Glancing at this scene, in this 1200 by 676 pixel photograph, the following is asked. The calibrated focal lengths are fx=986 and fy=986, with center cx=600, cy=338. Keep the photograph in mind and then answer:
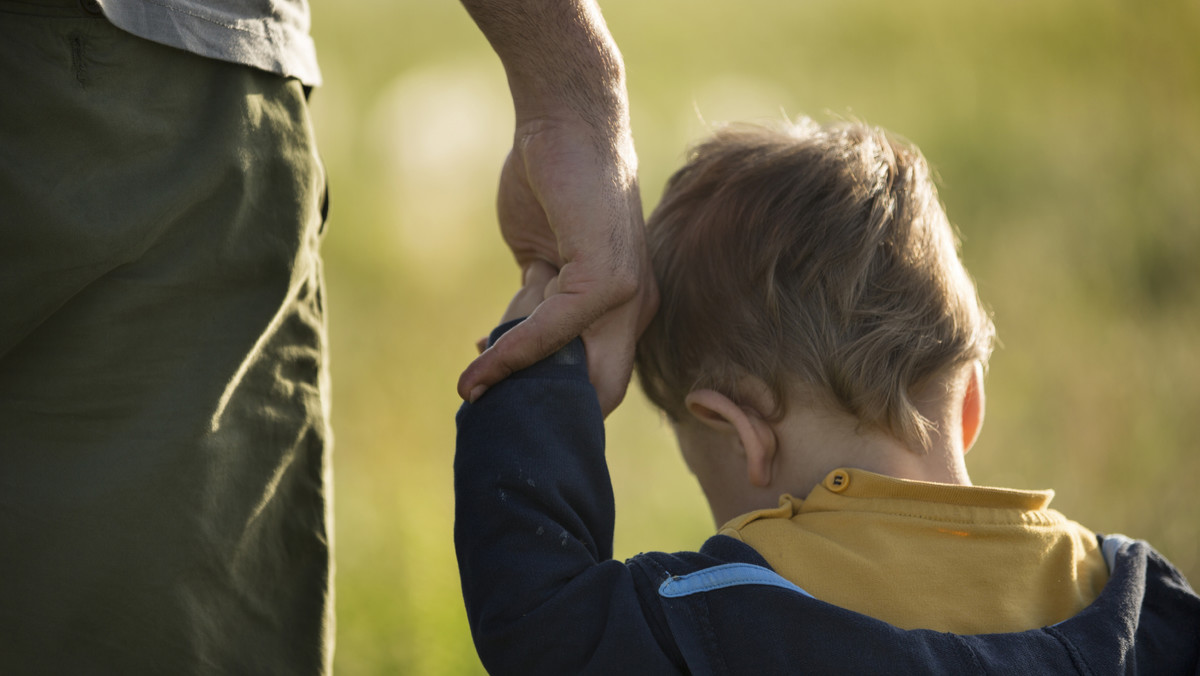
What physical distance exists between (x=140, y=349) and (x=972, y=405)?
127 centimetres

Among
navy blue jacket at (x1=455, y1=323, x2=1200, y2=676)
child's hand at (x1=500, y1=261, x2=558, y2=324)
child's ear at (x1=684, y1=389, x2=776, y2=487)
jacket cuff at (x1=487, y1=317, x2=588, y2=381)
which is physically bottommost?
navy blue jacket at (x1=455, y1=323, x2=1200, y2=676)

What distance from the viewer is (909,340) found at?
148 cm

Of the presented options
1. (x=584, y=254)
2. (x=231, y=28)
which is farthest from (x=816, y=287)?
(x=231, y=28)

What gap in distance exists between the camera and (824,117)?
5.70 meters

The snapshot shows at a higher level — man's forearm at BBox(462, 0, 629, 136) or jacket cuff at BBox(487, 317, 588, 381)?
man's forearm at BBox(462, 0, 629, 136)

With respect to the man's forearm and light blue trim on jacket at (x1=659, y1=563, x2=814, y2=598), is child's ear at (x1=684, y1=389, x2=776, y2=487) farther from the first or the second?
the man's forearm

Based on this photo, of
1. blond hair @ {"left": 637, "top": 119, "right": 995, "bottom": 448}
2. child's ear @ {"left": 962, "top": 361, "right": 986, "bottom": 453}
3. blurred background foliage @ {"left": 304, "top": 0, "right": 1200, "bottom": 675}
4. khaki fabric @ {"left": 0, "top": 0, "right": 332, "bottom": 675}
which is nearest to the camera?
khaki fabric @ {"left": 0, "top": 0, "right": 332, "bottom": 675}

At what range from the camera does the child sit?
3.94 feet

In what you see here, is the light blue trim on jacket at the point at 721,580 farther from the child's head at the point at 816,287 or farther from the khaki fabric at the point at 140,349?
the khaki fabric at the point at 140,349

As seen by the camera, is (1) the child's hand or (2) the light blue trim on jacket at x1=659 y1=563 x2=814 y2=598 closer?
(2) the light blue trim on jacket at x1=659 y1=563 x2=814 y2=598

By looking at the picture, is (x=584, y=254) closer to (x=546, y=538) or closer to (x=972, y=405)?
(x=546, y=538)

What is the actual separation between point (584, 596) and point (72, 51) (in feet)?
2.94

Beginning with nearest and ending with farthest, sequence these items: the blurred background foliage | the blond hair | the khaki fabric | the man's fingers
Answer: the khaki fabric
the man's fingers
the blond hair
the blurred background foliage

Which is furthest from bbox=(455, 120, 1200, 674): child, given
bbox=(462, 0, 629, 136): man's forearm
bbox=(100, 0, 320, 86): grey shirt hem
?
bbox=(100, 0, 320, 86): grey shirt hem
